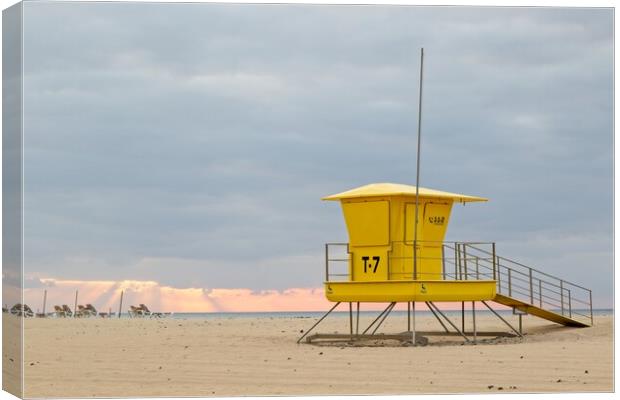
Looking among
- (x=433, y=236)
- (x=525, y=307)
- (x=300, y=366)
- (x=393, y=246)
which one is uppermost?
(x=433, y=236)

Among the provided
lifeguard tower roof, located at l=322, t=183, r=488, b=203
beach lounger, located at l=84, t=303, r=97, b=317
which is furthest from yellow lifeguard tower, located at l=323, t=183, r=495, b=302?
beach lounger, located at l=84, t=303, r=97, b=317

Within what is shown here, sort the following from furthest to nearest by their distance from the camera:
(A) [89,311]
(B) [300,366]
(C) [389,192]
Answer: (A) [89,311] → (C) [389,192] → (B) [300,366]

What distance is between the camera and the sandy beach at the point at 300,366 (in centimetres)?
1757

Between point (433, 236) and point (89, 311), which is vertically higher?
point (433, 236)

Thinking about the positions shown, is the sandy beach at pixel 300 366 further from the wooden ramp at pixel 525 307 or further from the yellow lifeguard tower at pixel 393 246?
the yellow lifeguard tower at pixel 393 246

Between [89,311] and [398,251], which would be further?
[89,311]

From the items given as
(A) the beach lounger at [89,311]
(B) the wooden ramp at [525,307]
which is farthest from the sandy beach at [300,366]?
(A) the beach lounger at [89,311]

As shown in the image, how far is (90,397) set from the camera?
16.9m

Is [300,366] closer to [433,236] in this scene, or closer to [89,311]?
[433,236]

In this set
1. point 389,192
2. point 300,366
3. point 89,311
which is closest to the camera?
point 300,366

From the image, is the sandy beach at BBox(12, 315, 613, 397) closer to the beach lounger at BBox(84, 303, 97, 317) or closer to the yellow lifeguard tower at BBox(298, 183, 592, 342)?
the yellow lifeguard tower at BBox(298, 183, 592, 342)

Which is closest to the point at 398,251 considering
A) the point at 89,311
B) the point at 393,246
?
the point at 393,246

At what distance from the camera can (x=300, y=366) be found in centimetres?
2030

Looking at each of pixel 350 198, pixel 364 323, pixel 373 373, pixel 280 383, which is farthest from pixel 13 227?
pixel 364 323
